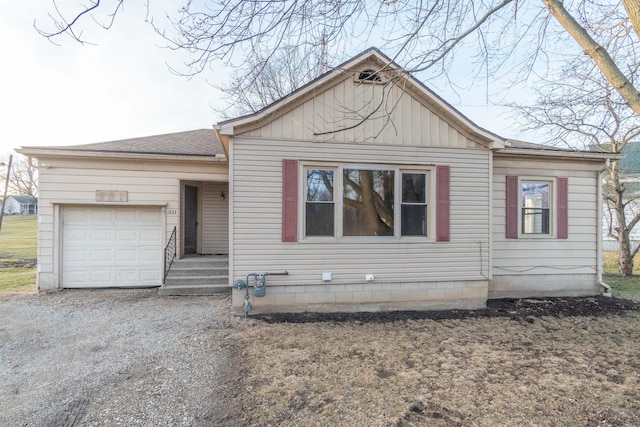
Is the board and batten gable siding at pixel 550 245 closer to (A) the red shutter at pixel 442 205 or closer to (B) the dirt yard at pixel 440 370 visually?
(B) the dirt yard at pixel 440 370

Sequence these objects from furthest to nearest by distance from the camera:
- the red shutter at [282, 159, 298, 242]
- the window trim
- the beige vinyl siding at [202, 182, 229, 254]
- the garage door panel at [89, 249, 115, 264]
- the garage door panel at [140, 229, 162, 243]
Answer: the beige vinyl siding at [202, 182, 229, 254]
the garage door panel at [140, 229, 162, 243]
the garage door panel at [89, 249, 115, 264]
the window trim
the red shutter at [282, 159, 298, 242]

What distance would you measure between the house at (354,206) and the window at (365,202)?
20mm

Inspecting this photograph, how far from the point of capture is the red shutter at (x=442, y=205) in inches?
244

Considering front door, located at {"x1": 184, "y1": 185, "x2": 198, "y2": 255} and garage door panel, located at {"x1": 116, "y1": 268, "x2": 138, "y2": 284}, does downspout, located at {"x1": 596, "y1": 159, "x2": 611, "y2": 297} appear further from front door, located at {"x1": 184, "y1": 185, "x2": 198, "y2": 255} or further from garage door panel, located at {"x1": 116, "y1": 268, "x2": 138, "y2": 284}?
garage door panel, located at {"x1": 116, "y1": 268, "x2": 138, "y2": 284}

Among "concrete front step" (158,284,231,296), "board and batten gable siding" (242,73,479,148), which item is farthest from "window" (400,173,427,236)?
"concrete front step" (158,284,231,296)

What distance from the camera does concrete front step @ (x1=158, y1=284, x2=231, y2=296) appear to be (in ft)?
23.4

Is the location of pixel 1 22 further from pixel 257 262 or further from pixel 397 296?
pixel 397 296

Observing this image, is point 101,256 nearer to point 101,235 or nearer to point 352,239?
point 101,235

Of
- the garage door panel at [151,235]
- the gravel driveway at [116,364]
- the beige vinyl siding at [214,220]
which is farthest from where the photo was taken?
the beige vinyl siding at [214,220]

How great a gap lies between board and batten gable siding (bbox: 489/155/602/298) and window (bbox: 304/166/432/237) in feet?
7.31

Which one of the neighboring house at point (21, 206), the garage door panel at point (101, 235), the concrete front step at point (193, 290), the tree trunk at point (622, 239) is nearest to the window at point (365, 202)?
the concrete front step at point (193, 290)

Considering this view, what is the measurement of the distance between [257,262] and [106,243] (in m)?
4.51

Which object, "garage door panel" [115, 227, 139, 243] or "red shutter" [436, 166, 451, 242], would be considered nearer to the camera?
"red shutter" [436, 166, 451, 242]

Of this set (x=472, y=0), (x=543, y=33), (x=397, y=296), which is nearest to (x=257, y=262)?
(x=397, y=296)
